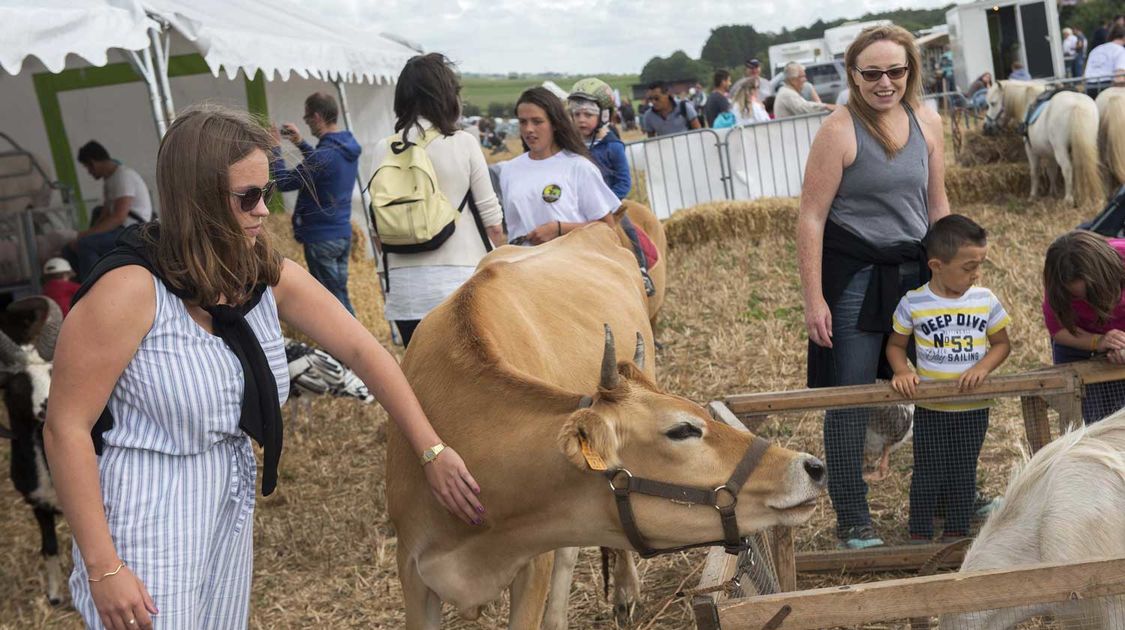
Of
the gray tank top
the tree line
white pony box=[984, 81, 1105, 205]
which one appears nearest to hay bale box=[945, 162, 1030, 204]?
white pony box=[984, 81, 1105, 205]

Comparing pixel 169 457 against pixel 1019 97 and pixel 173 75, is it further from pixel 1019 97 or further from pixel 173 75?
pixel 1019 97

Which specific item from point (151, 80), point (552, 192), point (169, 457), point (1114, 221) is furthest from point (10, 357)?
point (1114, 221)

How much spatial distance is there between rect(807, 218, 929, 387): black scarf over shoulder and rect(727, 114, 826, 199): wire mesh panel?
1018 cm

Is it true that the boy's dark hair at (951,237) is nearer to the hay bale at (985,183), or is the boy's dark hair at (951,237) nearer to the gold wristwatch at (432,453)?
the gold wristwatch at (432,453)

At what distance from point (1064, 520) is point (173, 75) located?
11.4 meters

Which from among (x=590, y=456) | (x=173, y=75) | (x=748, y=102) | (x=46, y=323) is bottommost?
(x=590, y=456)

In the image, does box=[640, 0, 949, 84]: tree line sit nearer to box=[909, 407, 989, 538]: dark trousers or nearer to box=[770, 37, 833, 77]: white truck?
box=[770, 37, 833, 77]: white truck

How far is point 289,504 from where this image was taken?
261 inches

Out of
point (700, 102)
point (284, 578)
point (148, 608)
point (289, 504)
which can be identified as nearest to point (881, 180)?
point (148, 608)

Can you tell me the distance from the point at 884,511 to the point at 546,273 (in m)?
A: 1.95

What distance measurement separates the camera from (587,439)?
9.00ft

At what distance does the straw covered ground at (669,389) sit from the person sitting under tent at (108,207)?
1616 mm

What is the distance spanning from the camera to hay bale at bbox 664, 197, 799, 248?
42.8 feet

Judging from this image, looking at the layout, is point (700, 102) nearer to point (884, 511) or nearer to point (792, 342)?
point (792, 342)
